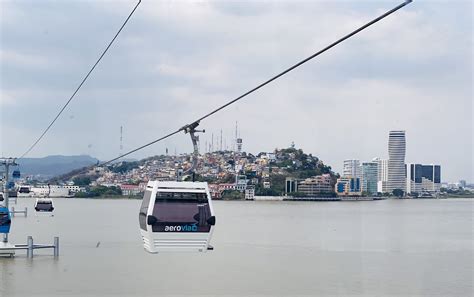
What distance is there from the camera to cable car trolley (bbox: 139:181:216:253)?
1580 centimetres

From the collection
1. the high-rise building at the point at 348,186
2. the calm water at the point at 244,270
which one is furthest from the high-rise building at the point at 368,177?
the calm water at the point at 244,270

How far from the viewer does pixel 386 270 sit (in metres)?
35.1

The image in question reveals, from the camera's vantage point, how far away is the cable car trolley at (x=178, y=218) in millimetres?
15805

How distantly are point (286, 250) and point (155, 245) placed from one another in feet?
102

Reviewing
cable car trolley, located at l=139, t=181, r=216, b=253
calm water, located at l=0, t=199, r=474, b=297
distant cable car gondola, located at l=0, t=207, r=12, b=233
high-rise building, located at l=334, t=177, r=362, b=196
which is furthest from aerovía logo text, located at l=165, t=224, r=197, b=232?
high-rise building, located at l=334, t=177, r=362, b=196

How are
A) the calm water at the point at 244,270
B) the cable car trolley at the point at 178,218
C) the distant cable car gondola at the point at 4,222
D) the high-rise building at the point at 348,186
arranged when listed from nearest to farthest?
the cable car trolley at the point at 178,218 < the calm water at the point at 244,270 < the distant cable car gondola at the point at 4,222 < the high-rise building at the point at 348,186

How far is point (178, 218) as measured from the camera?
15891 mm

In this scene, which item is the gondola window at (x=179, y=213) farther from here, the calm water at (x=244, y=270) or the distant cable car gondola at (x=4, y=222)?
the distant cable car gondola at (x=4, y=222)

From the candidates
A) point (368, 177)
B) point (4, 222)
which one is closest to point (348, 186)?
point (368, 177)

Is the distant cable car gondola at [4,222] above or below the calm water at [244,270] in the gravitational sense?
above

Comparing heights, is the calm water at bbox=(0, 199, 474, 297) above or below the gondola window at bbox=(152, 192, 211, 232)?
below

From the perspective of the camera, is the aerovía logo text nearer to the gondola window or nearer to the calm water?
the gondola window

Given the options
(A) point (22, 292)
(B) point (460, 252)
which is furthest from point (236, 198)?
(A) point (22, 292)

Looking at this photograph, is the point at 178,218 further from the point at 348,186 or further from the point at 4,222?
the point at 348,186
